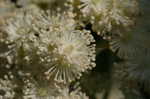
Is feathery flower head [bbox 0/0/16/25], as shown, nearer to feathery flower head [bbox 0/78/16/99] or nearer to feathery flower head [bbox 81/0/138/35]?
feathery flower head [bbox 0/78/16/99]

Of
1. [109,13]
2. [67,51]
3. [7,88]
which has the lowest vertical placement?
[7,88]

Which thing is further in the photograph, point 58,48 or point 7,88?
point 7,88

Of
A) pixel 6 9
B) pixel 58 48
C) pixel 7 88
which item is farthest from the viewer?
pixel 6 9

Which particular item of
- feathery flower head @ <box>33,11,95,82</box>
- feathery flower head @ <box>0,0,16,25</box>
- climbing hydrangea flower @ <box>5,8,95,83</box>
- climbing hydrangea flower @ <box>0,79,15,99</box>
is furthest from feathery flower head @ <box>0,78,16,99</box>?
feathery flower head @ <box>0,0,16,25</box>

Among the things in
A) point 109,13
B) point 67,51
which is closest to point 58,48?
point 67,51

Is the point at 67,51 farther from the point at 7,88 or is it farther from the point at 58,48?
the point at 7,88

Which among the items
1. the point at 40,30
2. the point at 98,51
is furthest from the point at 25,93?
the point at 98,51

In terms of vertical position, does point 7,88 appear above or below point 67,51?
below
